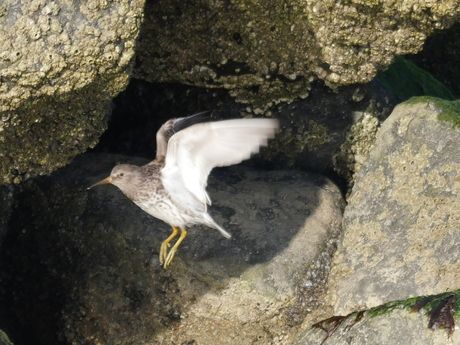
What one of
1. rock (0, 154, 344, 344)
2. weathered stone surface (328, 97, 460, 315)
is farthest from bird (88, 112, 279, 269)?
weathered stone surface (328, 97, 460, 315)

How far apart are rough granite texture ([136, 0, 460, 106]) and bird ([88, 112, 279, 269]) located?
0.44 meters

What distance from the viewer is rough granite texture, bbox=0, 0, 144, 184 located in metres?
3.63

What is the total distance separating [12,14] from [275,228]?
8.03 feet

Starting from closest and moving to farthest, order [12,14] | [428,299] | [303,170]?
[12,14] → [428,299] → [303,170]

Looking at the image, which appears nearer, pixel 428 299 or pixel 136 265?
pixel 428 299

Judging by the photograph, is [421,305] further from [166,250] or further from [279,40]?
[279,40]

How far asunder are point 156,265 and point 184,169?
75 centimetres

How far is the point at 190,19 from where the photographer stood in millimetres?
4750

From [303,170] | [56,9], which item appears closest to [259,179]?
[303,170]

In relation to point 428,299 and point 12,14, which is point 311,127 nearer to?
point 428,299

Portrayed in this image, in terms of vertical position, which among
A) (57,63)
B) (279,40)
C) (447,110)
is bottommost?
(447,110)

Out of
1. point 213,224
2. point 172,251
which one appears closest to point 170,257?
point 172,251

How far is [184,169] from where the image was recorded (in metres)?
4.69

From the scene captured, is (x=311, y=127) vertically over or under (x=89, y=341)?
over
